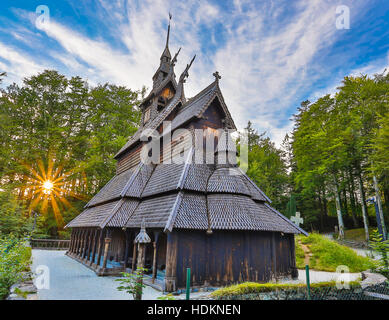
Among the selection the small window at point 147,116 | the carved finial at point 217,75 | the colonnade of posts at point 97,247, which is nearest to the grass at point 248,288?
the colonnade of posts at point 97,247

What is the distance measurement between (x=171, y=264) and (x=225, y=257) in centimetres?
242

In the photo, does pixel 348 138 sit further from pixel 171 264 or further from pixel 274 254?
pixel 171 264

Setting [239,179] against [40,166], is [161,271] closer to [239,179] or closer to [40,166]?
[239,179]

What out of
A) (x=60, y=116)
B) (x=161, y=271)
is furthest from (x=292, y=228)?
(x=60, y=116)

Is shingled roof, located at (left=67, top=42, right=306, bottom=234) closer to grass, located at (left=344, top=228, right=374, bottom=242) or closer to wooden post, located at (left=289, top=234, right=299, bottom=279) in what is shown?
wooden post, located at (left=289, top=234, right=299, bottom=279)

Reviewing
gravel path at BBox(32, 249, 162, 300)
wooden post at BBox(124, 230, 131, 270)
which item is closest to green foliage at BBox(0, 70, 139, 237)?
wooden post at BBox(124, 230, 131, 270)

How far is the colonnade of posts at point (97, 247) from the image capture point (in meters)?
10.8

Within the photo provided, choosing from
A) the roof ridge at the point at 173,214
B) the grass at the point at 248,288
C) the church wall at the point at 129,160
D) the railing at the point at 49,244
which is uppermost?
the church wall at the point at 129,160

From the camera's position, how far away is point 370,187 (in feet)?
91.5

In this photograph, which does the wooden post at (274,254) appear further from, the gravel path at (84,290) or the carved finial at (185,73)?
the carved finial at (185,73)

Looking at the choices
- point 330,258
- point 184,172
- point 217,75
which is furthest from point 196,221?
point 330,258

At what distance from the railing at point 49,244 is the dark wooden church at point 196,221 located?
10.8 meters

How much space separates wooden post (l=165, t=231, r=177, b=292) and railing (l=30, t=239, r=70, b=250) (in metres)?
21.0

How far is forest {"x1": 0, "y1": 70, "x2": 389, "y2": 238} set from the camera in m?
24.5
